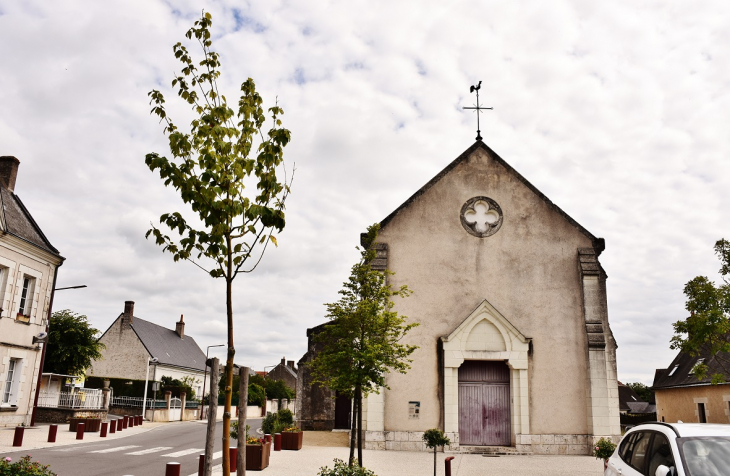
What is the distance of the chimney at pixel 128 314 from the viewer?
1710 inches

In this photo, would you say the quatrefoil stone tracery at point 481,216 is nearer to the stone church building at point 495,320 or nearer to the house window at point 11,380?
the stone church building at point 495,320

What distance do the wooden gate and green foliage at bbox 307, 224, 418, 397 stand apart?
18.9 feet

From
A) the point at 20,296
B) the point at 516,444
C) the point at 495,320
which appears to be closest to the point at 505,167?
the point at 495,320

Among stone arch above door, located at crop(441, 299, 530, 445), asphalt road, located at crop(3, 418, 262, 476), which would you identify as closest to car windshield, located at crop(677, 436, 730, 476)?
asphalt road, located at crop(3, 418, 262, 476)

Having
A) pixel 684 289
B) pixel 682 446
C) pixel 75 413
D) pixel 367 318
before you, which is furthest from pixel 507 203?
pixel 75 413

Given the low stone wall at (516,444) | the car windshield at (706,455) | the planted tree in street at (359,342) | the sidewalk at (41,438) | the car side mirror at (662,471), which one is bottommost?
the sidewalk at (41,438)

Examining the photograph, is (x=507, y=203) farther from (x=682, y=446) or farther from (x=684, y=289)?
(x=682, y=446)

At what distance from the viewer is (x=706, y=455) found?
556 cm

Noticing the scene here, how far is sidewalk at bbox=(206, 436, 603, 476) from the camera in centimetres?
1251

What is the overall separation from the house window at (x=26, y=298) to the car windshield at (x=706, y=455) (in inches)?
823

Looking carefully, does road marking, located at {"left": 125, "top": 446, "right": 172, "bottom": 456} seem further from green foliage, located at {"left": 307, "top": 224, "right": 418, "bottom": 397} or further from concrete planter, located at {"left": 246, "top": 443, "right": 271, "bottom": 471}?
green foliage, located at {"left": 307, "top": 224, "right": 418, "bottom": 397}

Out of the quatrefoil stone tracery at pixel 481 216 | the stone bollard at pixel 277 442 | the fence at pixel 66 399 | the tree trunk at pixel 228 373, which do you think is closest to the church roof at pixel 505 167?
the quatrefoil stone tracery at pixel 481 216

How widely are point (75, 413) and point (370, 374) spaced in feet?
59.6

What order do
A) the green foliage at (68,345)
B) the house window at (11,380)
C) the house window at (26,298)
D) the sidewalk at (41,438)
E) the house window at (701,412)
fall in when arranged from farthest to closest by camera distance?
the house window at (701,412), the green foliage at (68,345), the house window at (26,298), the house window at (11,380), the sidewalk at (41,438)
